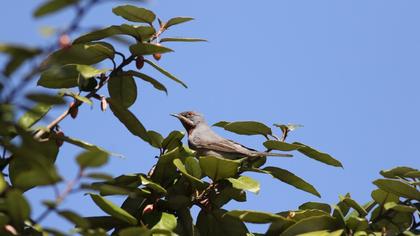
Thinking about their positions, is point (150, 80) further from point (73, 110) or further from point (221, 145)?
point (221, 145)

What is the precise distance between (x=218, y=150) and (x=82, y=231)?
6.17m

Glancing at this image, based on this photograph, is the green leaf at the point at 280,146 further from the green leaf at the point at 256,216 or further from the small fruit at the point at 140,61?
the small fruit at the point at 140,61

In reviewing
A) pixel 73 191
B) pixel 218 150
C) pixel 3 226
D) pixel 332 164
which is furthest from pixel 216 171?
pixel 218 150

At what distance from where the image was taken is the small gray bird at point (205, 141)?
8.27 metres

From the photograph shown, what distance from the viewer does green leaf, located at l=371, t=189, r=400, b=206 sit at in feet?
13.6

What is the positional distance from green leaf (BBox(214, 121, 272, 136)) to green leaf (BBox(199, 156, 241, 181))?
0.52 meters

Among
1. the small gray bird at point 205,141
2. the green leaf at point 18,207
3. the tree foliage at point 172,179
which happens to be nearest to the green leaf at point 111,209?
the tree foliage at point 172,179

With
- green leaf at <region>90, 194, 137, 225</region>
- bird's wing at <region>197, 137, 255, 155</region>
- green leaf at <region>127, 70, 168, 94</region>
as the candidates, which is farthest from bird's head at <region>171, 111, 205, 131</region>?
green leaf at <region>90, 194, 137, 225</region>

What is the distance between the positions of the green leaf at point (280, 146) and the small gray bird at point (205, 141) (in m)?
2.99

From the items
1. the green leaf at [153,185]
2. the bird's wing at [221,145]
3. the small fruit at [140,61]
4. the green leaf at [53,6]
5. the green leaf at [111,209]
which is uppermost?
the green leaf at [53,6]

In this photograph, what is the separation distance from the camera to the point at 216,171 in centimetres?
405

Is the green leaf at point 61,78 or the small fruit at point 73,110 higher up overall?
the green leaf at point 61,78

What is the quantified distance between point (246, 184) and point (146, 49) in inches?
40.5

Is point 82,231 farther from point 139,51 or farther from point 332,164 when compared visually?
point 332,164
